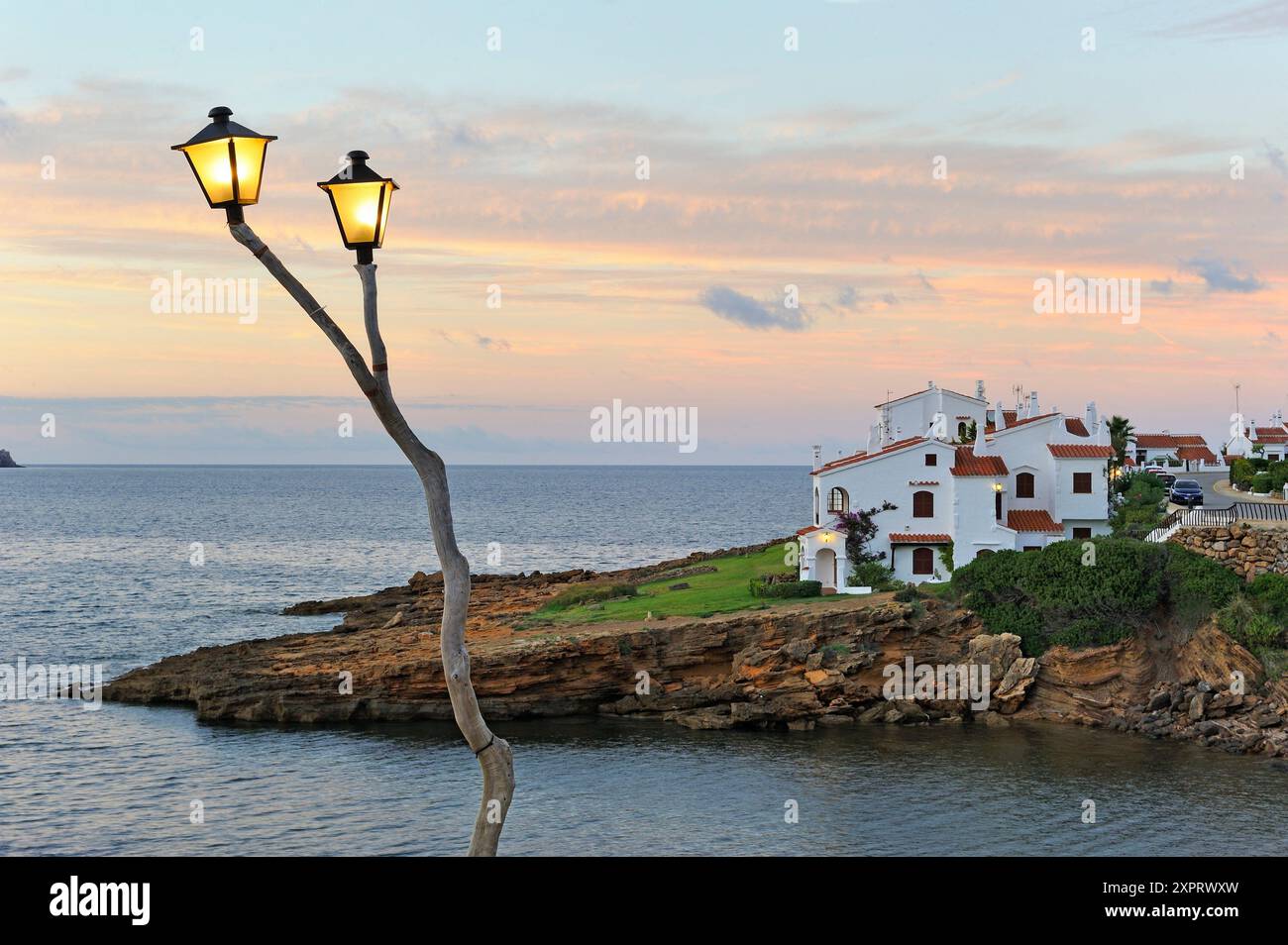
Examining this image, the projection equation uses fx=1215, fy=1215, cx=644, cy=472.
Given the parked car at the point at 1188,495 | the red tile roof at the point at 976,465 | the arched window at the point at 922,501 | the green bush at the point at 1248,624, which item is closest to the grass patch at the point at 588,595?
the arched window at the point at 922,501

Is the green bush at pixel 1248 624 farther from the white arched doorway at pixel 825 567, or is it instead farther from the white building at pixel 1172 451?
the white building at pixel 1172 451

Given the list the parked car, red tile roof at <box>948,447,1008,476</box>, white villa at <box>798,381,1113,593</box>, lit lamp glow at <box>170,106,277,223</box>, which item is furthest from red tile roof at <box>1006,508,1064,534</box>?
lit lamp glow at <box>170,106,277,223</box>

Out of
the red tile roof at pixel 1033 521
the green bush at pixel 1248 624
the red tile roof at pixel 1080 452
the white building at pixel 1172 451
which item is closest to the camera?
the green bush at pixel 1248 624

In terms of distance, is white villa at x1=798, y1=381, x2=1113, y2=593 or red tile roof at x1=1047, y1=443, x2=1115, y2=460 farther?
red tile roof at x1=1047, y1=443, x2=1115, y2=460

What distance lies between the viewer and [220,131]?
6586 millimetres

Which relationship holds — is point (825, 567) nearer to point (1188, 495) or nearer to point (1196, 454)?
point (1188, 495)

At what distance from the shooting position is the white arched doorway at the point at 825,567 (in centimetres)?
5706

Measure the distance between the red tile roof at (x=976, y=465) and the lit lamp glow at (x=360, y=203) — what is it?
5360cm

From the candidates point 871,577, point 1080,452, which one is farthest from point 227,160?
point 1080,452

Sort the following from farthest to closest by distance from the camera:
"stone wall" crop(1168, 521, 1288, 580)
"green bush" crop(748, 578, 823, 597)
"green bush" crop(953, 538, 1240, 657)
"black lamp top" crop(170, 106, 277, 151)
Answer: "green bush" crop(748, 578, 823, 597) < "stone wall" crop(1168, 521, 1288, 580) < "green bush" crop(953, 538, 1240, 657) < "black lamp top" crop(170, 106, 277, 151)

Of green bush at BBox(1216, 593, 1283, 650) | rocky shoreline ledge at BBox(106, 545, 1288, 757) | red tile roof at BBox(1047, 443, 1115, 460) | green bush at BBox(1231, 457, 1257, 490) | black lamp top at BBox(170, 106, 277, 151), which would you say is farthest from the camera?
green bush at BBox(1231, 457, 1257, 490)

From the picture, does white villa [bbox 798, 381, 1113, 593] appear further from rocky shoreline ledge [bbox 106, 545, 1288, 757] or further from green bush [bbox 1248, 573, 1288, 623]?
green bush [bbox 1248, 573, 1288, 623]

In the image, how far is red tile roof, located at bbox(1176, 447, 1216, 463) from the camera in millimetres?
130125
